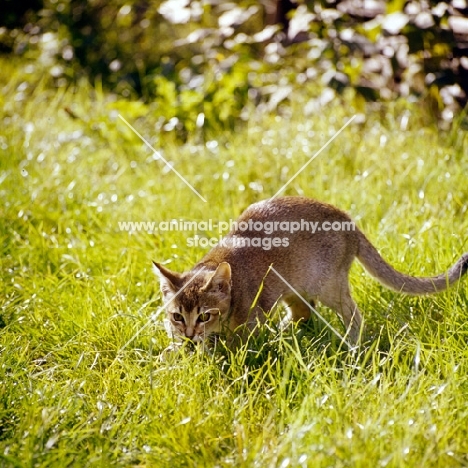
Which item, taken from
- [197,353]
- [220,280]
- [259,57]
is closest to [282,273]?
[220,280]

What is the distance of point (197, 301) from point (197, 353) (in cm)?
30

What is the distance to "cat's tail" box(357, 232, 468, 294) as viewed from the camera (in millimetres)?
3398

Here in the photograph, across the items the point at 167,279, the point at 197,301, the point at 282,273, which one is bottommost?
the point at 282,273

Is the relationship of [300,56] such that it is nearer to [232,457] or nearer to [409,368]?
[409,368]

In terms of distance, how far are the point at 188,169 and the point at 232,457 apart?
10.3ft

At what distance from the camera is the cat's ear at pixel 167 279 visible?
3.35m

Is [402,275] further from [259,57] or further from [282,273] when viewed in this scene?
[259,57]

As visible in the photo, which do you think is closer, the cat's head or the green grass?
the green grass

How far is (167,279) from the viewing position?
3.38 m

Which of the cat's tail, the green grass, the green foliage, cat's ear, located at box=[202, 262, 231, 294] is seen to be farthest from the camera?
the green foliage

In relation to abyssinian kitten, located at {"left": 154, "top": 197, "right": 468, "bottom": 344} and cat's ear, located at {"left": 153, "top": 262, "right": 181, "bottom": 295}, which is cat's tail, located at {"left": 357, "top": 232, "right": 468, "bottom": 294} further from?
cat's ear, located at {"left": 153, "top": 262, "right": 181, "bottom": 295}

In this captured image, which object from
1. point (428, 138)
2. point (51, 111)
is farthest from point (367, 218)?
point (51, 111)

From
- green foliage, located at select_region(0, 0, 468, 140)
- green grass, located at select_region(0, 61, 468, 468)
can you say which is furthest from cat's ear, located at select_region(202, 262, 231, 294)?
green foliage, located at select_region(0, 0, 468, 140)

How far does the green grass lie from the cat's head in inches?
5.5
